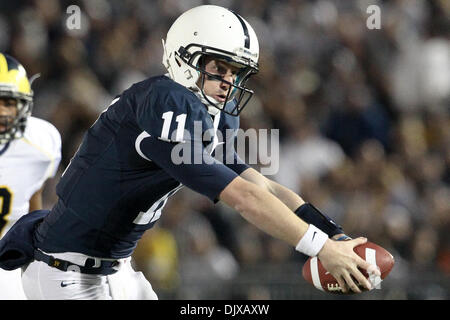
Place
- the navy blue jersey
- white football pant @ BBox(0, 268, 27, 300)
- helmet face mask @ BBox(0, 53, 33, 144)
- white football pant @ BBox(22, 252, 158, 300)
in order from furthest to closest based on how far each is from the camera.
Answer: helmet face mask @ BBox(0, 53, 33, 144)
white football pant @ BBox(0, 268, 27, 300)
white football pant @ BBox(22, 252, 158, 300)
the navy blue jersey

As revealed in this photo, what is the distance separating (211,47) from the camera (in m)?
3.34

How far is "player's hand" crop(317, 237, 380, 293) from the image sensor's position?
108 inches

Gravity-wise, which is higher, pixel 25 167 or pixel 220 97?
pixel 220 97

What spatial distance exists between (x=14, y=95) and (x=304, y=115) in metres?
3.64

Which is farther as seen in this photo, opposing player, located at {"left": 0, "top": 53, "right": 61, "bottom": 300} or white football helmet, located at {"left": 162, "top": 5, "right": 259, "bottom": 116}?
opposing player, located at {"left": 0, "top": 53, "right": 61, "bottom": 300}

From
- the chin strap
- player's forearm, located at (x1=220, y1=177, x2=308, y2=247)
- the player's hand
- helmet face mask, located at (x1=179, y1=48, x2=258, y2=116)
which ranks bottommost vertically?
the player's hand

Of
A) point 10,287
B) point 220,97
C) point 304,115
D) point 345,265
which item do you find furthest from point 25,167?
point 304,115

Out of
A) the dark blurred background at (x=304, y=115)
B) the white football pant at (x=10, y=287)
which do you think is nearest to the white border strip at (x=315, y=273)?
the white football pant at (x=10, y=287)

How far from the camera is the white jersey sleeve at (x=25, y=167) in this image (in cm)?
424

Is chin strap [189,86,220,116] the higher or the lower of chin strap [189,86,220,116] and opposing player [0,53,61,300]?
the higher

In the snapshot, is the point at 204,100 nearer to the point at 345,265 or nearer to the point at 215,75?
the point at 215,75

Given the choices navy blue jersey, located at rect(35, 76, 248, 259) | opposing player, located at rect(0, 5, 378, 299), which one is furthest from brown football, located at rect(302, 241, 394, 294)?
navy blue jersey, located at rect(35, 76, 248, 259)

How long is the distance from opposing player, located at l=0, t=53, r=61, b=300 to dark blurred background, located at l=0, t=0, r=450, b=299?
183 centimetres

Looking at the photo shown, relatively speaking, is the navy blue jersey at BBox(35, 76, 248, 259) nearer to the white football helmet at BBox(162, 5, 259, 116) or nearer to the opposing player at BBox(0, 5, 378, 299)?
the opposing player at BBox(0, 5, 378, 299)
